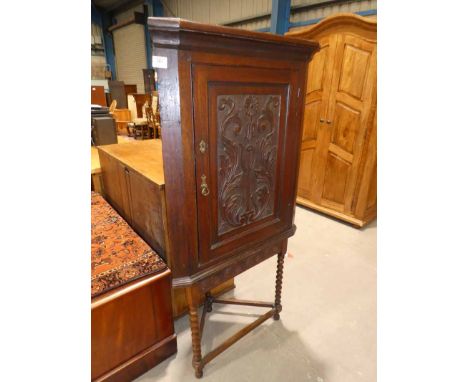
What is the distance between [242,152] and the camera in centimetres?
95

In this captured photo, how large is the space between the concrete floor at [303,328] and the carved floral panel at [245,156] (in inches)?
32.3

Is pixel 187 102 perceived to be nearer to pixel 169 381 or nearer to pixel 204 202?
pixel 204 202

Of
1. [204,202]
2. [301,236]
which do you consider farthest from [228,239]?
[301,236]

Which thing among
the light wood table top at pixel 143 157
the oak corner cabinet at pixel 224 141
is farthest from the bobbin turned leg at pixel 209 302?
the light wood table top at pixel 143 157

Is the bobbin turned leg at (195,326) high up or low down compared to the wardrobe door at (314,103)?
down

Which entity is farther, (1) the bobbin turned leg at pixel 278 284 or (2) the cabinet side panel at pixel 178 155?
(1) the bobbin turned leg at pixel 278 284

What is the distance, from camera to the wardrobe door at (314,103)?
100.0 inches

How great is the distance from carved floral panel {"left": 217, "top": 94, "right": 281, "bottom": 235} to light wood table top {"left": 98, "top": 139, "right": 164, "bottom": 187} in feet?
1.03

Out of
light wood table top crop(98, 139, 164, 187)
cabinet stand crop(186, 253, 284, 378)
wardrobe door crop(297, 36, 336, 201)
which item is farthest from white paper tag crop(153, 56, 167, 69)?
wardrobe door crop(297, 36, 336, 201)

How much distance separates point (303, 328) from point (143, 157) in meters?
1.37

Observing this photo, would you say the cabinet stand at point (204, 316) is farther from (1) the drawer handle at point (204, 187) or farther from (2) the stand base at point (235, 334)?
(1) the drawer handle at point (204, 187)

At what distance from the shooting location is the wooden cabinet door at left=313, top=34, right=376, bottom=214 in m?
2.31

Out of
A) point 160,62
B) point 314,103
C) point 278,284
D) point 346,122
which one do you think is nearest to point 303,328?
point 278,284

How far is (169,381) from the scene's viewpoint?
4.18 ft
